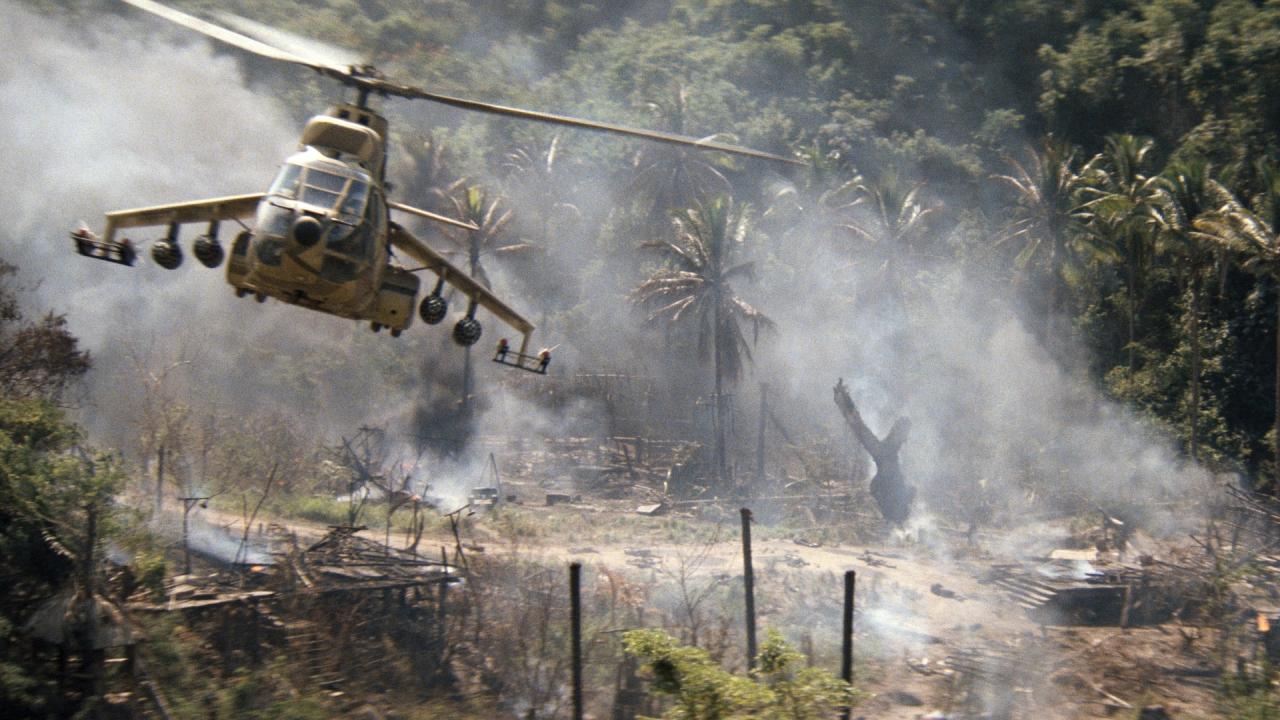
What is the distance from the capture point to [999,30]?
6494 cm

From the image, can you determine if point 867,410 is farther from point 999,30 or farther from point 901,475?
point 999,30

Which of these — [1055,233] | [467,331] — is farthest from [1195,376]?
[467,331]

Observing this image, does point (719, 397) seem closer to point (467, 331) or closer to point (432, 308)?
point (467, 331)

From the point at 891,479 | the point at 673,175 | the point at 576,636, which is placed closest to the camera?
the point at 576,636

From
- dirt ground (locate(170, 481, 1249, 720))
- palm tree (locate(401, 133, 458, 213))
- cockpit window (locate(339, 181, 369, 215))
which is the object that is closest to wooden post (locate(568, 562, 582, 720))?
cockpit window (locate(339, 181, 369, 215))

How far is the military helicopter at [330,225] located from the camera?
14.1 metres

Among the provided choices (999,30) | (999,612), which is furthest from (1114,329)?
(999,30)

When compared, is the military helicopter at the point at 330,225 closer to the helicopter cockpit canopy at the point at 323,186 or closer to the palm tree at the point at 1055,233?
the helicopter cockpit canopy at the point at 323,186

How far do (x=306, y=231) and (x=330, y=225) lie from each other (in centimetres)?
38

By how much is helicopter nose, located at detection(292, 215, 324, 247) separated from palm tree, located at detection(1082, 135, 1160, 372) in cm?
2933

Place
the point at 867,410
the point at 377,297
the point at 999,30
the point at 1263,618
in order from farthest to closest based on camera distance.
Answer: the point at 999,30 < the point at 867,410 < the point at 1263,618 < the point at 377,297

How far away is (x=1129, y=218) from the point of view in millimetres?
37844

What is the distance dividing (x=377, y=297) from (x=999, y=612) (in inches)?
794

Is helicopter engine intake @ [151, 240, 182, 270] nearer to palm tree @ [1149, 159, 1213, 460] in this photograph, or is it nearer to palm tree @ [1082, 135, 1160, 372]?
palm tree @ [1149, 159, 1213, 460]
